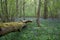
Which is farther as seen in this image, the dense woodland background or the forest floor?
the dense woodland background

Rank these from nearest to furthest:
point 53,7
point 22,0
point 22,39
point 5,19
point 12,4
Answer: point 22,39, point 5,19, point 12,4, point 22,0, point 53,7

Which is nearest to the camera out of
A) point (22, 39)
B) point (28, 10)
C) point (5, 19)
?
point (22, 39)

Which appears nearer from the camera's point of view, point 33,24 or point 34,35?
point 34,35

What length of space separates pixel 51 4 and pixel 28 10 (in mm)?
9489

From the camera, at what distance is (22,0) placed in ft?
56.4

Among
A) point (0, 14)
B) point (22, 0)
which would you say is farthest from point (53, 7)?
point (0, 14)

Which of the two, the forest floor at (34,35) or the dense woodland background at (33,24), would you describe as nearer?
the forest floor at (34,35)

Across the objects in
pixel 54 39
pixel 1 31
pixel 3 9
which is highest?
pixel 3 9

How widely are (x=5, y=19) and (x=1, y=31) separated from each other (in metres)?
4.48

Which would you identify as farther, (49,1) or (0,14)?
(49,1)

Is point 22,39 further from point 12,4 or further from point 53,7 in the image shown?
point 53,7

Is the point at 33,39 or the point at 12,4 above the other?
the point at 12,4

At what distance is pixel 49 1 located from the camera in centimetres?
2191

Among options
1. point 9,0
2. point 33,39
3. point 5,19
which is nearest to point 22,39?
point 33,39
